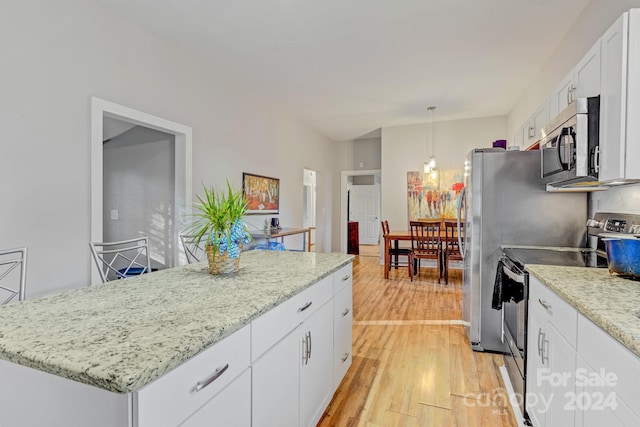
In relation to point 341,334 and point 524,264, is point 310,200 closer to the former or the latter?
point 341,334

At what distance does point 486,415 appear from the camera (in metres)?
1.79

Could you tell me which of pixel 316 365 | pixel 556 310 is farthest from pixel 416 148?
pixel 316 365

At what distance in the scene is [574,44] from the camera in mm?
2719

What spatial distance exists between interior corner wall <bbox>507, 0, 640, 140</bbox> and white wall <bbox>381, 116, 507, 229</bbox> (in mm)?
1405

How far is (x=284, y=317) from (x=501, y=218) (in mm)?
2046

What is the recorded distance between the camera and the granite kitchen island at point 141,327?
68cm

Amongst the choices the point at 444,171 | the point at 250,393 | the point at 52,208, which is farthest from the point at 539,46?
the point at 52,208

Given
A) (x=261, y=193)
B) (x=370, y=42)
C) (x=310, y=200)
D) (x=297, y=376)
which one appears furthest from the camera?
(x=310, y=200)

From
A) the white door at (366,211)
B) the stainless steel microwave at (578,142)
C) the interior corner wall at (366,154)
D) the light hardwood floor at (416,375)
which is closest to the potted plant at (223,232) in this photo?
the light hardwood floor at (416,375)

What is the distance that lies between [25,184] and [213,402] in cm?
210

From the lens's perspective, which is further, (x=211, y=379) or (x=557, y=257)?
(x=557, y=257)

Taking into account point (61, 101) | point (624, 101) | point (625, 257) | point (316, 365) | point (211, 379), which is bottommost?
point (316, 365)

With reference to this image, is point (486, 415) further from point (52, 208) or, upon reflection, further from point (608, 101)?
point (52, 208)

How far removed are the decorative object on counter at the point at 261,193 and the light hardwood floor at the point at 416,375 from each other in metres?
1.97
